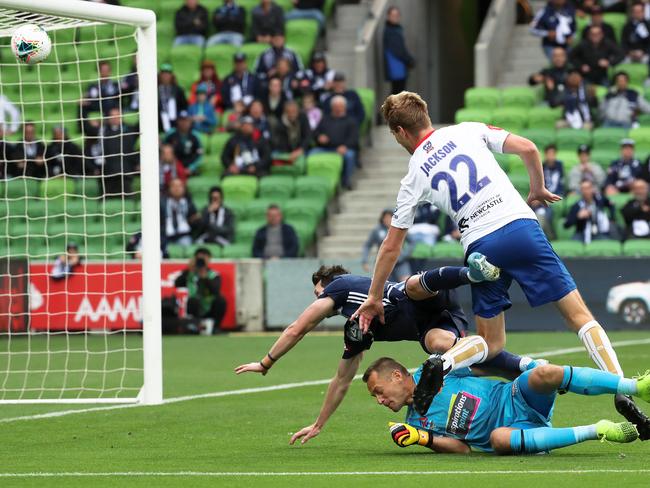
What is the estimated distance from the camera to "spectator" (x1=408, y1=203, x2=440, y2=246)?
21.7 metres

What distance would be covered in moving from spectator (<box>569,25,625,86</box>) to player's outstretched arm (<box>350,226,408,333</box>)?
1570cm

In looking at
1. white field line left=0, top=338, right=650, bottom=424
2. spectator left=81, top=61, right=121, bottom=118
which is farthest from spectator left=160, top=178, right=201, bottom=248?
white field line left=0, top=338, right=650, bottom=424

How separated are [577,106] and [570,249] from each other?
3.61 metres

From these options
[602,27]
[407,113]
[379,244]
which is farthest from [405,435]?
[602,27]

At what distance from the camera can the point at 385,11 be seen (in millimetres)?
26812

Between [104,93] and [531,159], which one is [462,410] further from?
[104,93]

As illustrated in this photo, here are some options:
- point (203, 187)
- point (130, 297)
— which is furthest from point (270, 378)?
point (203, 187)

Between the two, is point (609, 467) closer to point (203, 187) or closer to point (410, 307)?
point (410, 307)

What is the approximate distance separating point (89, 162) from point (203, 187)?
1.99 m

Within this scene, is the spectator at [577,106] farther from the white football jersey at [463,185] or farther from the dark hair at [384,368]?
the dark hair at [384,368]

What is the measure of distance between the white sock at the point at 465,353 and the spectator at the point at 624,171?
13.3 metres

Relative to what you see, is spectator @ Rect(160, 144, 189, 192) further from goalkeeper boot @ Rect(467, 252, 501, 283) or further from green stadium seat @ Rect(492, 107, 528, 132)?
goalkeeper boot @ Rect(467, 252, 501, 283)

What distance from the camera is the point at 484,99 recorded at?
80.1 ft

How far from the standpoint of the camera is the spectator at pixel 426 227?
21655 millimetres
